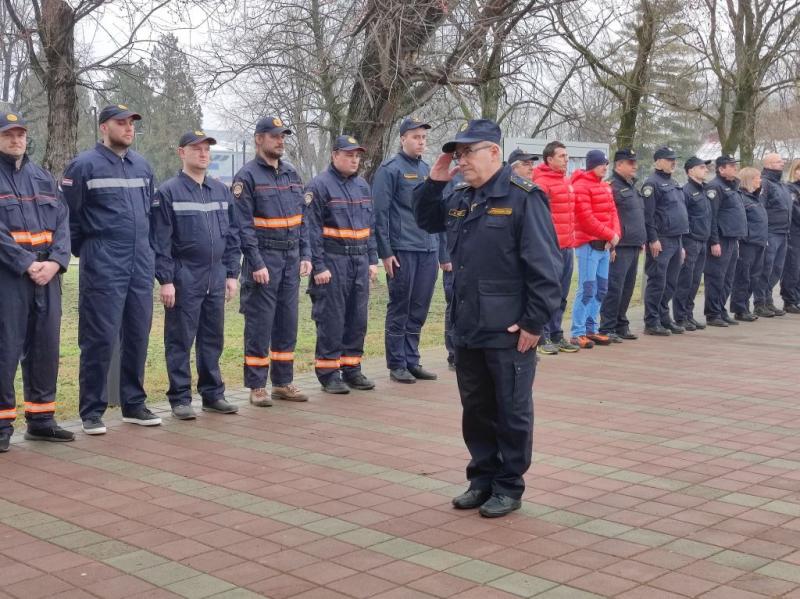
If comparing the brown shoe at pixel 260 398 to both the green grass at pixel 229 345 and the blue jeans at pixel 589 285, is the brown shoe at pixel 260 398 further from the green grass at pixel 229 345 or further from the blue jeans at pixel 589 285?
the blue jeans at pixel 589 285

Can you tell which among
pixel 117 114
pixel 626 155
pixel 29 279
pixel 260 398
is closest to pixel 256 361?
pixel 260 398

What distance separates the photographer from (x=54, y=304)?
24.2 ft

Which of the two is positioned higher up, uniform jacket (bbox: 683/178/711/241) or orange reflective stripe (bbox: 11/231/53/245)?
uniform jacket (bbox: 683/178/711/241)

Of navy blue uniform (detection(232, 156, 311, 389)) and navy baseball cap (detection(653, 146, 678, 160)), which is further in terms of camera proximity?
navy baseball cap (detection(653, 146, 678, 160))

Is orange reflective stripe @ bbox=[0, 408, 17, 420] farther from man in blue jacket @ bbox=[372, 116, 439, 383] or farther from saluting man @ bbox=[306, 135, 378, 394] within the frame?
man in blue jacket @ bbox=[372, 116, 439, 383]

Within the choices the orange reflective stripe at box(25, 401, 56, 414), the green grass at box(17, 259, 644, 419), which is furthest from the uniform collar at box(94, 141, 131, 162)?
the green grass at box(17, 259, 644, 419)

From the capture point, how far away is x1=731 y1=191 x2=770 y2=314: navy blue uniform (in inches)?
598

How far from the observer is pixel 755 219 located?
597 inches

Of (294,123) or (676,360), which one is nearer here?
(676,360)

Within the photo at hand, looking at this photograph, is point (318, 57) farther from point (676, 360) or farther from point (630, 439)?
point (630, 439)

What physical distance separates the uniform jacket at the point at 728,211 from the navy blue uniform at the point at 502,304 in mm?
9378

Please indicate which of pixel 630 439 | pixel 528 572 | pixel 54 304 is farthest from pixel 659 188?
→ pixel 528 572

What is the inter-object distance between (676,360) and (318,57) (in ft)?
19.0

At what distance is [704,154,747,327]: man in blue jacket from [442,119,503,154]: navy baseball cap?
9.32 metres
